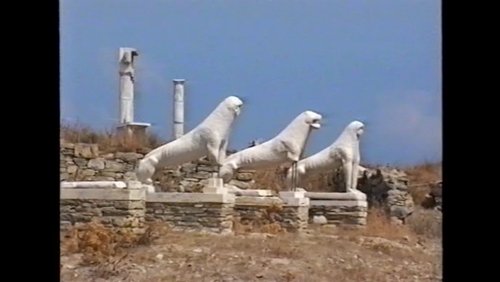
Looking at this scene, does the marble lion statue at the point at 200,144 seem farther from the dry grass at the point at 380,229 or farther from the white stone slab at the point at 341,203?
the dry grass at the point at 380,229

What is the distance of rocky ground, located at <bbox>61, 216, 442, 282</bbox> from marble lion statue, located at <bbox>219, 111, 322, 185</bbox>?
2.99 feet

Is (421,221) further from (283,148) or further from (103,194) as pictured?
(103,194)

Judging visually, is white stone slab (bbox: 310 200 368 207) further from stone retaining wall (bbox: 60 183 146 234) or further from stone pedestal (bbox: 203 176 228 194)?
Answer: stone retaining wall (bbox: 60 183 146 234)

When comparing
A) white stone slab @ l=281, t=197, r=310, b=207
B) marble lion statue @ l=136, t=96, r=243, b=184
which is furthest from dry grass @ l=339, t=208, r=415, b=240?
marble lion statue @ l=136, t=96, r=243, b=184

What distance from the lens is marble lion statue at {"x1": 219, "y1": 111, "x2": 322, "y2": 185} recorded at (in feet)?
24.5

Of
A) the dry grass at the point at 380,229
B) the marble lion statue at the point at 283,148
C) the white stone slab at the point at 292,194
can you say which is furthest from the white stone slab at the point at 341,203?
the marble lion statue at the point at 283,148

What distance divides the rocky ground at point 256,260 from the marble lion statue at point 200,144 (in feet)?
2.20

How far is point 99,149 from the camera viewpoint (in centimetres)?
741

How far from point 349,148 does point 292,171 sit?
0.57 m

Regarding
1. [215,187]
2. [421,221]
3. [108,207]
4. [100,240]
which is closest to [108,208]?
[108,207]

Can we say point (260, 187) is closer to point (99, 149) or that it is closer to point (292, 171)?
point (292, 171)

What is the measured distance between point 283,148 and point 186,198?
3.34ft

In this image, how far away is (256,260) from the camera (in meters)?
6.00
